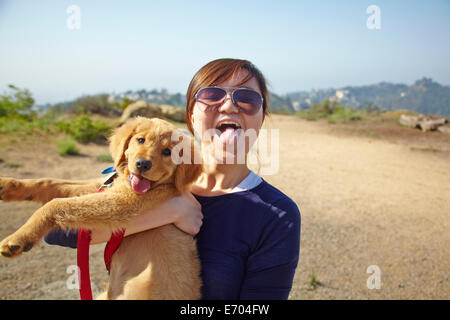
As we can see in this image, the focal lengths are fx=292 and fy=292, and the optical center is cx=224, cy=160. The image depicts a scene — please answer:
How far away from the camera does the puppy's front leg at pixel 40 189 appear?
2.18 metres

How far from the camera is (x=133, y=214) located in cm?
214

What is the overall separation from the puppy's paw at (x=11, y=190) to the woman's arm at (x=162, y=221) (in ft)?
1.47

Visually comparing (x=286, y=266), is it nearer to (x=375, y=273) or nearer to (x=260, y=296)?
(x=260, y=296)

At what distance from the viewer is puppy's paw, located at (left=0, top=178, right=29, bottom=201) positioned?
2.16 metres

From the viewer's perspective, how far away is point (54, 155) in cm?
1171

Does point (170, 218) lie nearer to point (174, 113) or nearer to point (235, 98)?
point (235, 98)

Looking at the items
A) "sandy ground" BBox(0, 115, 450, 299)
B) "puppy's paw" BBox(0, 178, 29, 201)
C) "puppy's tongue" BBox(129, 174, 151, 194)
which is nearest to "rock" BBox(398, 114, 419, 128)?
"sandy ground" BBox(0, 115, 450, 299)

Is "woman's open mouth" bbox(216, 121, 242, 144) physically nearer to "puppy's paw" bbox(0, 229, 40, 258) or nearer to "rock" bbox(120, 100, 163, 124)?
"puppy's paw" bbox(0, 229, 40, 258)

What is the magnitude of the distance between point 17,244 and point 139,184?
2.84 feet

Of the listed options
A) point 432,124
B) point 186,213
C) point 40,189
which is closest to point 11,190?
point 40,189

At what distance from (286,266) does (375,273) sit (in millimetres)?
4175

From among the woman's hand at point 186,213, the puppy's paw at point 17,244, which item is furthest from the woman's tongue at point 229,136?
the puppy's paw at point 17,244
